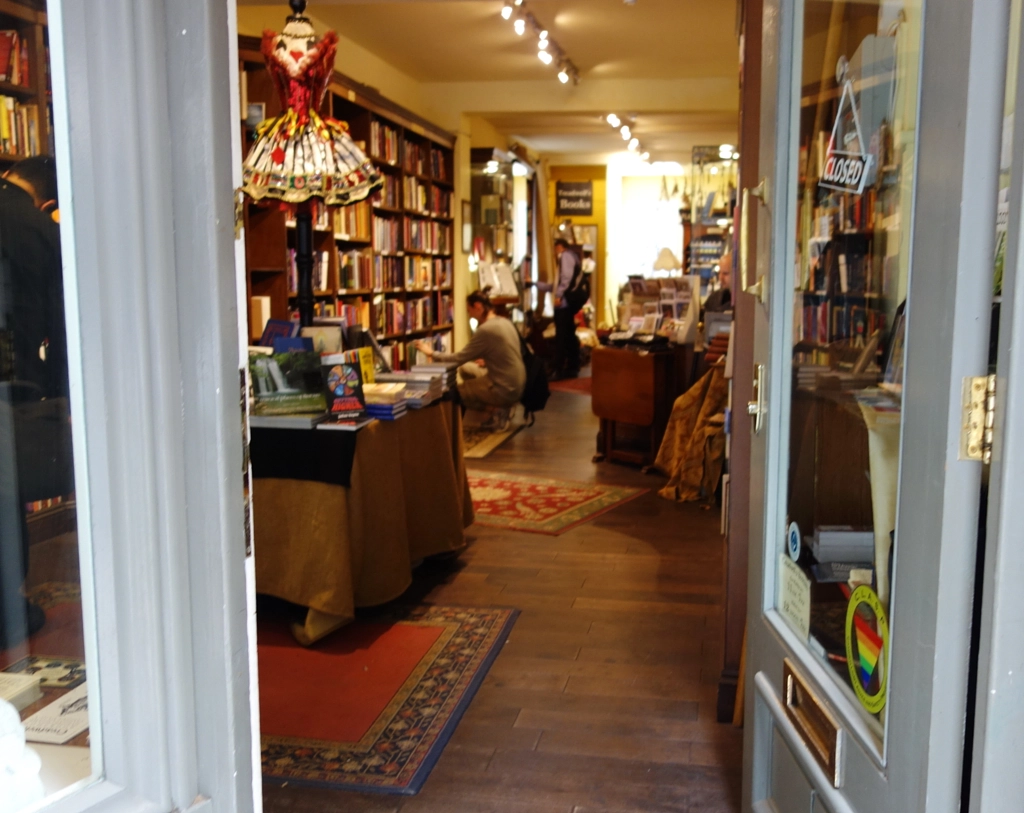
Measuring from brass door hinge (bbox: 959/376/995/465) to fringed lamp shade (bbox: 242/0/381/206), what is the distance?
2859 millimetres

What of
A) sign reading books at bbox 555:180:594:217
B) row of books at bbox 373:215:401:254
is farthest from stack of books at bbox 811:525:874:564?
sign reading books at bbox 555:180:594:217

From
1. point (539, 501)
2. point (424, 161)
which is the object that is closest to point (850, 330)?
point (539, 501)

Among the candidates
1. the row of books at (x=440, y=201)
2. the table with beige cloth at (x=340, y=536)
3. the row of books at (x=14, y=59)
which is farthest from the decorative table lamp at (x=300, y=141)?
the row of books at (x=440, y=201)

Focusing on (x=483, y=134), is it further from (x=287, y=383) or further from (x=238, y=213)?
(x=238, y=213)

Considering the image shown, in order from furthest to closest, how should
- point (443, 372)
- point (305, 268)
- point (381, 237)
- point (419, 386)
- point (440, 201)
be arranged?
point (440, 201) → point (381, 237) → point (443, 372) → point (419, 386) → point (305, 268)

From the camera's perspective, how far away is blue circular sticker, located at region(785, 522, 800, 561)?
1802 mm

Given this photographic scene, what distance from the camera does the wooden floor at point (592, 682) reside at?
252 cm

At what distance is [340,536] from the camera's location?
11.2 ft

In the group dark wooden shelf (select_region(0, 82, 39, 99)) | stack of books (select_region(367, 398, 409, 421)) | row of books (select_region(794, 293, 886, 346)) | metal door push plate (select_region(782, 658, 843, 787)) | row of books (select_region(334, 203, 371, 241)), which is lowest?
metal door push plate (select_region(782, 658, 843, 787))

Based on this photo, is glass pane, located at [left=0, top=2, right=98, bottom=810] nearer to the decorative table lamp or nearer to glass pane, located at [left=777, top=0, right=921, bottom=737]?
glass pane, located at [left=777, top=0, right=921, bottom=737]

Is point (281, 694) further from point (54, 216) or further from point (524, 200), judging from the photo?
point (524, 200)

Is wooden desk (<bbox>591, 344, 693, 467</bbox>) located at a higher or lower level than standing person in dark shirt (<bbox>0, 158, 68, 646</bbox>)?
lower

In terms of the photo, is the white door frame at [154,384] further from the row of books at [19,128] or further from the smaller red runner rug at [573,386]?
the smaller red runner rug at [573,386]

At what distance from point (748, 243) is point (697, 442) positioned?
3046 mm
